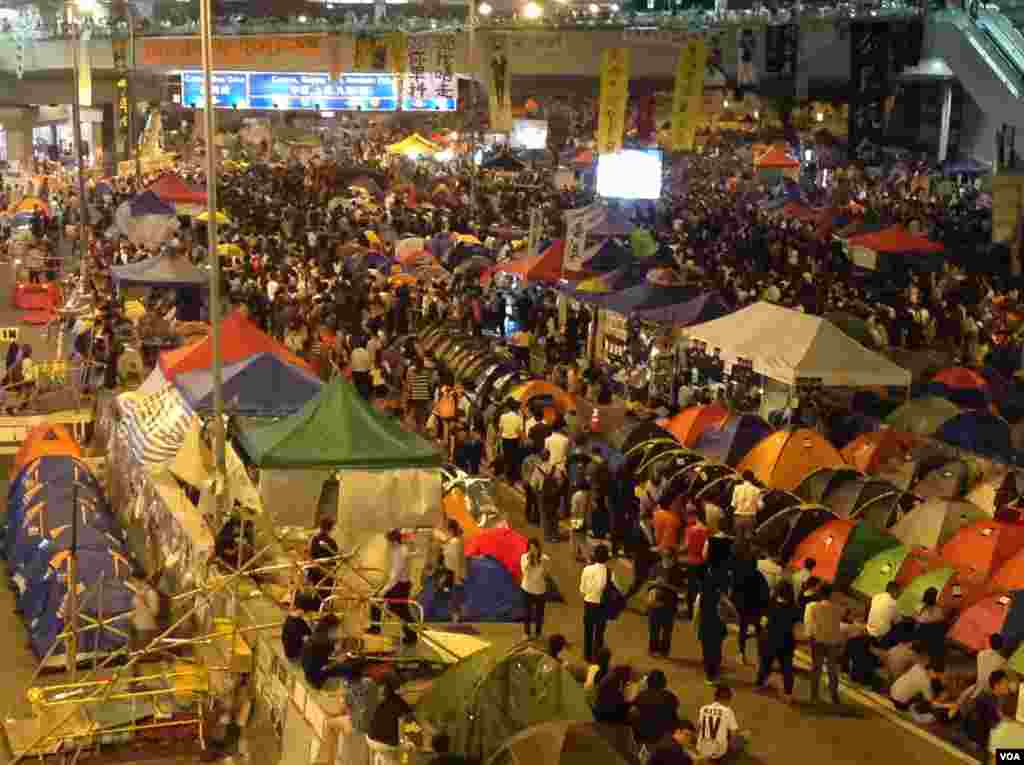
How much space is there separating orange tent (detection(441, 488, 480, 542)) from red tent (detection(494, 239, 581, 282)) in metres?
12.7

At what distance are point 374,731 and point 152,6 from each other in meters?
71.2

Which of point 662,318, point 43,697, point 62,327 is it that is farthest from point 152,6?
point 43,697

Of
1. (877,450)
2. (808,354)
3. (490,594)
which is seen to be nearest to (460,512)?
(490,594)

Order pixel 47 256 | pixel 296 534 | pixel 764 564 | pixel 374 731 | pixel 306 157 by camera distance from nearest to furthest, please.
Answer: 1. pixel 374 731
2. pixel 764 564
3. pixel 296 534
4. pixel 47 256
5. pixel 306 157

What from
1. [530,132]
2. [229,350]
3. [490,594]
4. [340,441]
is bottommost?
[530,132]

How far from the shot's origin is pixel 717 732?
34.3ft

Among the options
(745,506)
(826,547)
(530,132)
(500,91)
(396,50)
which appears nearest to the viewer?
(826,547)

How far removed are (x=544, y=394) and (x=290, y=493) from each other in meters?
6.56

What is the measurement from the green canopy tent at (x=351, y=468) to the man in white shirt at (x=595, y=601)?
189 cm

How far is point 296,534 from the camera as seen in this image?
15086mm

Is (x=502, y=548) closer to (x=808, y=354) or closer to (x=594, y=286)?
(x=808, y=354)

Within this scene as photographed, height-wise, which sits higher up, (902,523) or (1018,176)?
(1018,176)

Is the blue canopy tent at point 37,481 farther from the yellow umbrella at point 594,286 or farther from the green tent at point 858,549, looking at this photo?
the yellow umbrella at point 594,286

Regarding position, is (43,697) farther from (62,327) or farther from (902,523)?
(62,327)
